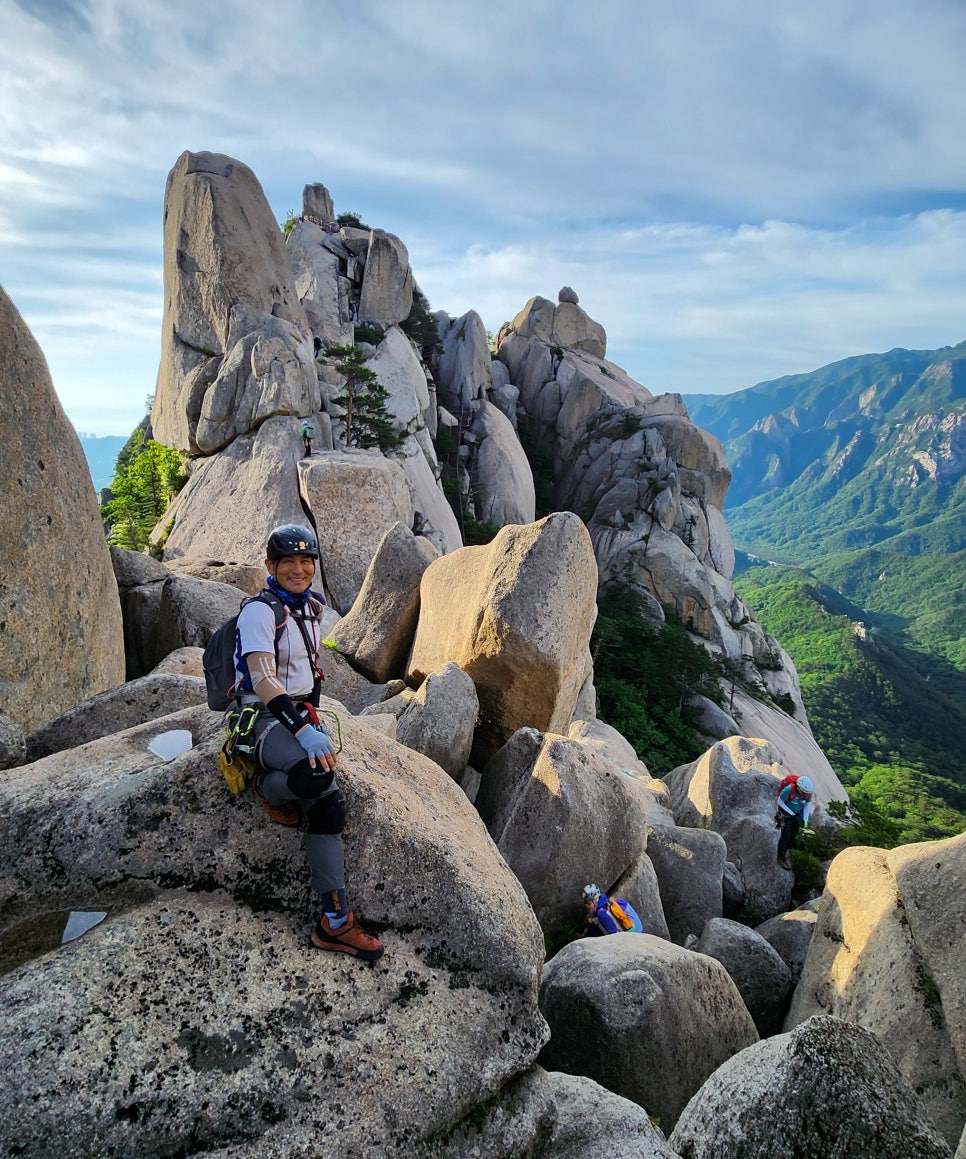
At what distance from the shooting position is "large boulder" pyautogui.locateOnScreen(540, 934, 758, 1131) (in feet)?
20.8

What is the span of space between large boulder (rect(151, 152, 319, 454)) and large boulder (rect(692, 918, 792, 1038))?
83.1 feet

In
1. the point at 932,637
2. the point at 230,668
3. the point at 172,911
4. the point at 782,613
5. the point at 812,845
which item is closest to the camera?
the point at 172,911

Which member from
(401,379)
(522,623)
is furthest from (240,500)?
(401,379)

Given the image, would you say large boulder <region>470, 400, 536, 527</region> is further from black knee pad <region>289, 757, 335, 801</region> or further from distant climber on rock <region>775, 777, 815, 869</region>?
black knee pad <region>289, 757, 335, 801</region>

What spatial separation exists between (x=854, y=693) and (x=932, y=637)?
3425 inches

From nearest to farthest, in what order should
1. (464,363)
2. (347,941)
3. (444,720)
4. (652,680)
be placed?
(347,941) → (444,720) → (652,680) → (464,363)

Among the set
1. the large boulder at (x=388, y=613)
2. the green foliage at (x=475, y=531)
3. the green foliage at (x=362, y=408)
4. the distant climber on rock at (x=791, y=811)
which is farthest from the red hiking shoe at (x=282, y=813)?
the green foliage at (x=475, y=531)

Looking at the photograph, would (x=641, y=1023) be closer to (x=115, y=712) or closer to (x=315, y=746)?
(x=315, y=746)

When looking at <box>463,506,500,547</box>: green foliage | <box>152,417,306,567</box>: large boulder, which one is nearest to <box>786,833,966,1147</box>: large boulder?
<box>152,417,306,567</box>: large boulder

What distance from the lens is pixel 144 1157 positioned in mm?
3348

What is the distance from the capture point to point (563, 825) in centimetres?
966

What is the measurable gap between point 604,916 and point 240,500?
21531mm

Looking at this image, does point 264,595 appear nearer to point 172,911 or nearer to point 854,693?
point 172,911

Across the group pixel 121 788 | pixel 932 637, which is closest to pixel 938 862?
pixel 121 788
